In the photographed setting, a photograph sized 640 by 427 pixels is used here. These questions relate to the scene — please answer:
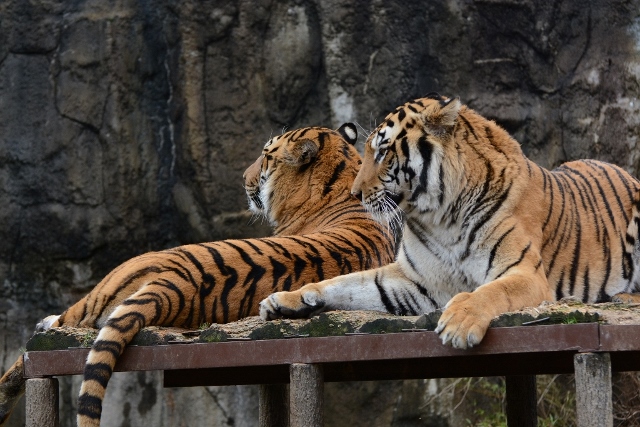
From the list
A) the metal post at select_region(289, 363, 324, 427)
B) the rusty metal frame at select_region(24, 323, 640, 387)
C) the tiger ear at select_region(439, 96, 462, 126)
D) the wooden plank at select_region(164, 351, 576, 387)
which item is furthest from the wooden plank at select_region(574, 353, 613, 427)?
the tiger ear at select_region(439, 96, 462, 126)

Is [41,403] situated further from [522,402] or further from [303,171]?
[522,402]

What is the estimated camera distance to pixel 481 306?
11.1ft

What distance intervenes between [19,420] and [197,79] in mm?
2939

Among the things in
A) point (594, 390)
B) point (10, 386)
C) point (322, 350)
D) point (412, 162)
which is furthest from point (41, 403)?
point (594, 390)

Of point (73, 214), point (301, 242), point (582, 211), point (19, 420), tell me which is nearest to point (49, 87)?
point (73, 214)

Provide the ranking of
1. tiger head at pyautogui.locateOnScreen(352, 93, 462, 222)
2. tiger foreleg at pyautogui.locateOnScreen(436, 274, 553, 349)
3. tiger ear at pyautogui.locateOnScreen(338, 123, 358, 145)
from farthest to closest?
1. tiger ear at pyautogui.locateOnScreen(338, 123, 358, 145)
2. tiger head at pyautogui.locateOnScreen(352, 93, 462, 222)
3. tiger foreleg at pyautogui.locateOnScreen(436, 274, 553, 349)

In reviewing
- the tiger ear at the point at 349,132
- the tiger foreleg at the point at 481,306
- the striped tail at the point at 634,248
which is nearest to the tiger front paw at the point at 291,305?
the tiger foreleg at the point at 481,306

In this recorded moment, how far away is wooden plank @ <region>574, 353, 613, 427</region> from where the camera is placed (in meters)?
3.18

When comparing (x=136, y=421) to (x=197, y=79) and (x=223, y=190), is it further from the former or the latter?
(x=197, y=79)

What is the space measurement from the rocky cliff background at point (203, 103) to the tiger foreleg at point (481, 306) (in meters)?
3.61

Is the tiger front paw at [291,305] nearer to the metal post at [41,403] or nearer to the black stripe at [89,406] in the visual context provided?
the black stripe at [89,406]

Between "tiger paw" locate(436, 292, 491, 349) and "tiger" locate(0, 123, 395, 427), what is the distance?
1242mm

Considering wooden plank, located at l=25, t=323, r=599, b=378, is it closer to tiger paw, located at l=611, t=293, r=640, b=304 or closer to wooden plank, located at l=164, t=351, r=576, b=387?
wooden plank, located at l=164, t=351, r=576, b=387

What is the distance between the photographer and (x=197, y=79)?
296 inches
